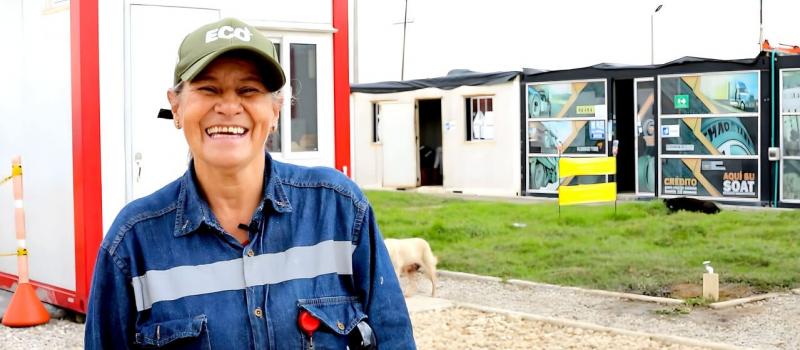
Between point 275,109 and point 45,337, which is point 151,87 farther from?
point 275,109

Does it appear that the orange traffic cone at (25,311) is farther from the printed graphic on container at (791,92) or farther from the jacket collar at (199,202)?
the printed graphic on container at (791,92)

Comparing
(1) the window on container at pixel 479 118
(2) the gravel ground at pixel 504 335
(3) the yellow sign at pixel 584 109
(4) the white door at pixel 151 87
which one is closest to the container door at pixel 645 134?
(3) the yellow sign at pixel 584 109

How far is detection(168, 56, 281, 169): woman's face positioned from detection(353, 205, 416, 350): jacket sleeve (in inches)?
12.3

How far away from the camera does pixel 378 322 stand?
250 cm

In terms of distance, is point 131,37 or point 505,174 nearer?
point 131,37

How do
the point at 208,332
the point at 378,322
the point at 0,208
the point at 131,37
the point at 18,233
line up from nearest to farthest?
the point at 208,332, the point at 378,322, the point at 131,37, the point at 18,233, the point at 0,208

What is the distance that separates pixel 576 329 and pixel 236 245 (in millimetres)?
6277

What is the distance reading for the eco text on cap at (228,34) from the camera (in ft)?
7.55

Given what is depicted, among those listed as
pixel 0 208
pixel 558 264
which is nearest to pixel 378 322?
pixel 0 208

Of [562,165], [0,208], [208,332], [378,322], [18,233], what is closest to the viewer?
[208,332]

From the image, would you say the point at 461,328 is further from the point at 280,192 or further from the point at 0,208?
the point at 280,192

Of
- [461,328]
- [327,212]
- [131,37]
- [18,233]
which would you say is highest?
[131,37]

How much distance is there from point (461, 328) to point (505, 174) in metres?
12.8

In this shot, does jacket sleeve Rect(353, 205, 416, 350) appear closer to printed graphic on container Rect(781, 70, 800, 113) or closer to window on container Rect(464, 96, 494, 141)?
printed graphic on container Rect(781, 70, 800, 113)
